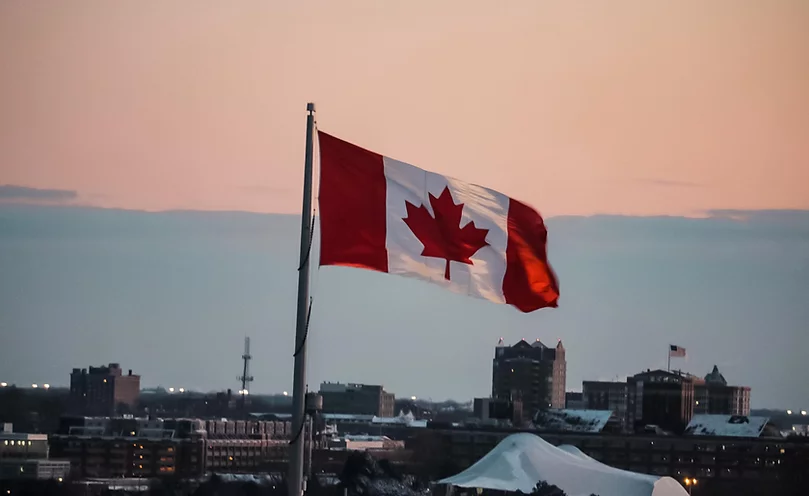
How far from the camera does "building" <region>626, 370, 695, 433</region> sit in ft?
270

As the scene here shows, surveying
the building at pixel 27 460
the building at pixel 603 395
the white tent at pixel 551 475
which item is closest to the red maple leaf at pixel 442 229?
the white tent at pixel 551 475

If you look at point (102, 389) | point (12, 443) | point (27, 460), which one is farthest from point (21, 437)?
point (102, 389)

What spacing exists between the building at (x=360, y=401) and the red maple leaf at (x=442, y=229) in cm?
11403

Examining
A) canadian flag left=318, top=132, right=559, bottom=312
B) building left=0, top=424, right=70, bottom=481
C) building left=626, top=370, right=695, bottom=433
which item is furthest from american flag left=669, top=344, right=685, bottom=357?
canadian flag left=318, top=132, right=559, bottom=312

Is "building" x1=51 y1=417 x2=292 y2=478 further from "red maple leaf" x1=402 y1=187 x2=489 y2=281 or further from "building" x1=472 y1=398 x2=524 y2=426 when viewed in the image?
"red maple leaf" x1=402 y1=187 x2=489 y2=281

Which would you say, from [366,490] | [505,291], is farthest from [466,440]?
[505,291]

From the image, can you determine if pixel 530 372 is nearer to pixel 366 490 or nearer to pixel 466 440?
pixel 466 440

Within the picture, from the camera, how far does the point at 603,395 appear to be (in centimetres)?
10169

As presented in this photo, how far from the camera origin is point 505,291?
11500 millimetres

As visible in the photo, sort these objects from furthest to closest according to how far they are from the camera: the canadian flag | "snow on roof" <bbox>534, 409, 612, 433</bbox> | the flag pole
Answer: "snow on roof" <bbox>534, 409, 612, 433</bbox> → the canadian flag → the flag pole

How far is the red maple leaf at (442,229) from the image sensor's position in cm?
1120

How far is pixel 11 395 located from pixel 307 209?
7663 cm

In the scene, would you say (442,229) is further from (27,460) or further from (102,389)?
(102,389)

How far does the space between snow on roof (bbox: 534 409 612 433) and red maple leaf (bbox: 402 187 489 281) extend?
205 feet
